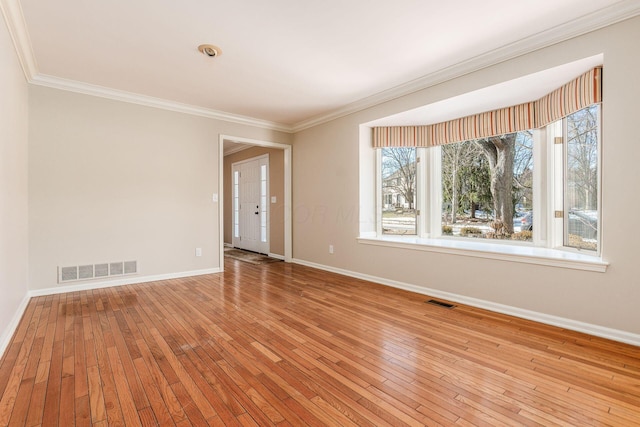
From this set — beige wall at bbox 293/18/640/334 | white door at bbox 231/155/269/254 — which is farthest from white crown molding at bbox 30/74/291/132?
beige wall at bbox 293/18/640/334

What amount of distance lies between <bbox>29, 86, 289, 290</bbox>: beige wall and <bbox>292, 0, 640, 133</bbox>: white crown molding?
2.73 meters

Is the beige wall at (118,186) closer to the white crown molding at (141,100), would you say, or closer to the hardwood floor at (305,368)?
the white crown molding at (141,100)

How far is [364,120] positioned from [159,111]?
2.92 m

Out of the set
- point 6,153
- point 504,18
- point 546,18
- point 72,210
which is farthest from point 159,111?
point 546,18

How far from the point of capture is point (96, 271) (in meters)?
3.96

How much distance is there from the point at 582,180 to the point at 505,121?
1045 millimetres

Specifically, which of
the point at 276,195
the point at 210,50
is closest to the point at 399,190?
the point at 276,195

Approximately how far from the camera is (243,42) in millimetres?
2842

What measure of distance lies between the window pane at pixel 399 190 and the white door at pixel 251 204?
8.98 ft

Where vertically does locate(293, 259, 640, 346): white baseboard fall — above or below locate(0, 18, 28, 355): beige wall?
below

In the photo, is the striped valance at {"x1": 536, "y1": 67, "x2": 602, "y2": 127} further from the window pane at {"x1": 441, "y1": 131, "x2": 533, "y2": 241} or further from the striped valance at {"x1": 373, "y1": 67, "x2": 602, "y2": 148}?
the window pane at {"x1": 441, "y1": 131, "x2": 533, "y2": 241}

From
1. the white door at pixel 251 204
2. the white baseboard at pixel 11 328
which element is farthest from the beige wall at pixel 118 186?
the white door at pixel 251 204

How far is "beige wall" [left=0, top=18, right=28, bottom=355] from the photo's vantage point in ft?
7.65

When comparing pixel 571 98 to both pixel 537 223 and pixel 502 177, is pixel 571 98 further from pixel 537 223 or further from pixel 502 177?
pixel 537 223
